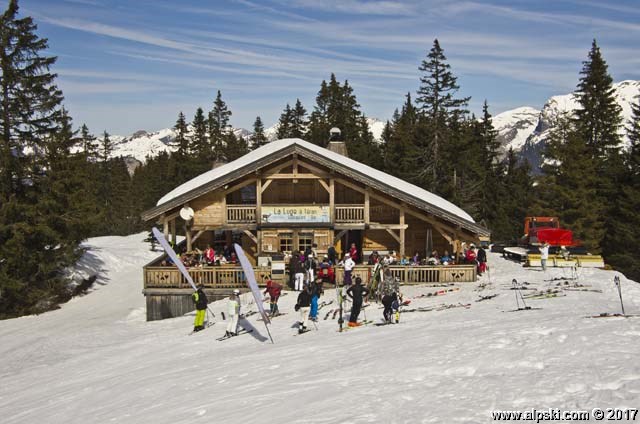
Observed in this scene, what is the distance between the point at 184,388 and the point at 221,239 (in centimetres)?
1786

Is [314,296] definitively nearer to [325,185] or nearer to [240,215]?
[325,185]

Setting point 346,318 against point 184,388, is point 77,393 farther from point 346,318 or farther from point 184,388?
point 346,318

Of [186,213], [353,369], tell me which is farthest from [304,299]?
[186,213]

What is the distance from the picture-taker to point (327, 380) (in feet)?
34.6

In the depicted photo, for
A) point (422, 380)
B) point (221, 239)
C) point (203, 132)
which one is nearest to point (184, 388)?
point (422, 380)

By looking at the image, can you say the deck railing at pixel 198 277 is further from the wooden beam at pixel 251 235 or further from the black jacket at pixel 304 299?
the black jacket at pixel 304 299

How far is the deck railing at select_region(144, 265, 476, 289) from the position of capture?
22.1 metres

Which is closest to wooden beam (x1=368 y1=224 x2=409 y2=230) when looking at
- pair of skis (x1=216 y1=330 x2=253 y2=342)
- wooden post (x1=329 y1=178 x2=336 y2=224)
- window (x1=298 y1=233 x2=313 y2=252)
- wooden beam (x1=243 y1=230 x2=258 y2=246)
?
wooden post (x1=329 y1=178 x2=336 y2=224)

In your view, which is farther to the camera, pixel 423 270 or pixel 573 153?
pixel 573 153

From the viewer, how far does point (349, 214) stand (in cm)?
2548

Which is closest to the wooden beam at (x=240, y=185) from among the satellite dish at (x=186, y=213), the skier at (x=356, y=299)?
the satellite dish at (x=186, y=213)

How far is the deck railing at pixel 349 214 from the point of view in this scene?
83.3ft

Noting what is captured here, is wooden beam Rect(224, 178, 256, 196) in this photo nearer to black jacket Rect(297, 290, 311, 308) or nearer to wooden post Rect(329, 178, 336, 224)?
wooden post Rect(329, 178, 336, 224)

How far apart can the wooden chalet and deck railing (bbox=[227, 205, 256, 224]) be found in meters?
0.05
